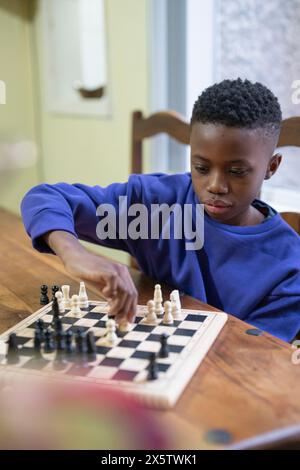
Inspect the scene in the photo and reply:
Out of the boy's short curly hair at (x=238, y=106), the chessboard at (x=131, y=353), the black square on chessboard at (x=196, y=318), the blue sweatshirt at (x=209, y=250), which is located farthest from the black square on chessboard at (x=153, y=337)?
the boy's short curly hair at (x=238, y=106)

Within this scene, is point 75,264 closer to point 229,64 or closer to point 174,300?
point 174,300

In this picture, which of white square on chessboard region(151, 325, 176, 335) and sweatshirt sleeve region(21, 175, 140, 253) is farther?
sweatshirt sleeve region(21, 175, 140, 253)

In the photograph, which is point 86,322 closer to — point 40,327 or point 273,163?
point 40,327

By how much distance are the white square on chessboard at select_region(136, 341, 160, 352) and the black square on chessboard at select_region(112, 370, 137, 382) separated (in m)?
0.08

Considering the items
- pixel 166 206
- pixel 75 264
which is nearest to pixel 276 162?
pixel 166 206

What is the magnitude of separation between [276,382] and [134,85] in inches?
82.0

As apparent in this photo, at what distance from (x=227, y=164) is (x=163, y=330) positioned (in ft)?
1.26

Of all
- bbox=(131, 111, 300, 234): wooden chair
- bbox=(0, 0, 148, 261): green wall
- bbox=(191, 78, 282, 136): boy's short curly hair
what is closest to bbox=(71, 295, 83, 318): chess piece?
bbox=(191, 78, 282, 136): boy's short curly hair

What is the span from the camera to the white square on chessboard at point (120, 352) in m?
0.85

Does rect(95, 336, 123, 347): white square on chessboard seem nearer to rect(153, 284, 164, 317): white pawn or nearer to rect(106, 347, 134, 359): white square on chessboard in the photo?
rect(106, 347, 134, 359): white square on chessboard

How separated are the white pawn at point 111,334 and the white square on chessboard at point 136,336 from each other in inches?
0.9

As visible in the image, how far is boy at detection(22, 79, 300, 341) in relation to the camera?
1.11 m

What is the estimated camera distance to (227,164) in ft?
3.67

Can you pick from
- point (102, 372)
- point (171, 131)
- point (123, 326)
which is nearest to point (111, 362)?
point (102, 372)
